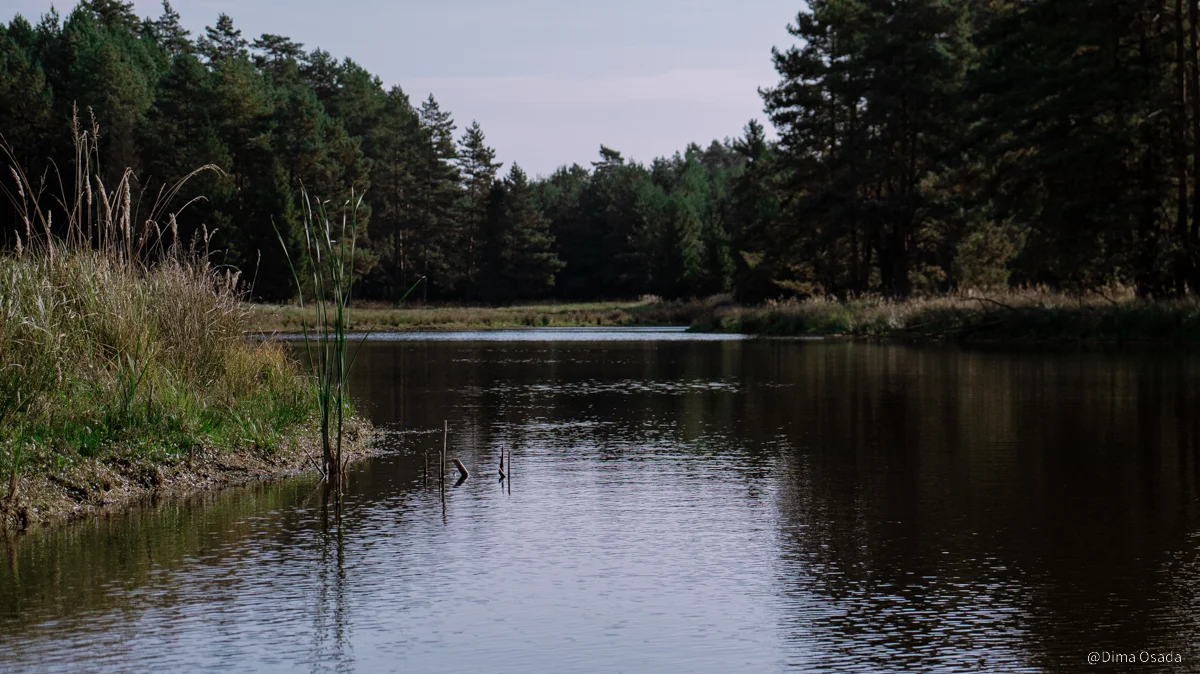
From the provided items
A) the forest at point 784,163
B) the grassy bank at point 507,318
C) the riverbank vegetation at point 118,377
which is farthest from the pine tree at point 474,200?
the riverbank vegetation at point 118,377

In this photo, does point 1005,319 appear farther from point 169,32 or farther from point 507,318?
point 169,32

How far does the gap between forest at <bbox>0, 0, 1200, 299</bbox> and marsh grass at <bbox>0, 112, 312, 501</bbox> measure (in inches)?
42.9

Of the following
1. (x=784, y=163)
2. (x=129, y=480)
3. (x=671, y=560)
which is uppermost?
(x=784, y=163)

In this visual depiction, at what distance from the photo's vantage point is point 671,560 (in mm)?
Answer: 7711

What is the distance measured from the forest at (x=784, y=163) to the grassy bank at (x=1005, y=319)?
2684 millimetres

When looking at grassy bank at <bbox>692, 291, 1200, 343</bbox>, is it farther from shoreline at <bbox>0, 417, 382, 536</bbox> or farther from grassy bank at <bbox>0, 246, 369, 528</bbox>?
shoreline at <bbox>0, 417, 382, 536</bbox>

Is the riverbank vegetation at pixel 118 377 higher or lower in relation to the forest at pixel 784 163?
lower

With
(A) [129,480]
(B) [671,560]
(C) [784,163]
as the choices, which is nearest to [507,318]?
(C) [784,163]

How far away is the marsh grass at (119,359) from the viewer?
31.3 feet

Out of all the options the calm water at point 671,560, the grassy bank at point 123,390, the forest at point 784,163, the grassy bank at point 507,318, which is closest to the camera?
the calm water at point 671,560

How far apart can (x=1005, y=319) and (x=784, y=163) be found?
2792 centimetres

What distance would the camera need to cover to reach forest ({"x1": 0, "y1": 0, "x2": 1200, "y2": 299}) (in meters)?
38.6

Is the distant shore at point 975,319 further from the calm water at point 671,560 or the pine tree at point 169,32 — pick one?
the pine tree at point 169,32

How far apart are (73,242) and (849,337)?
3527 cm
